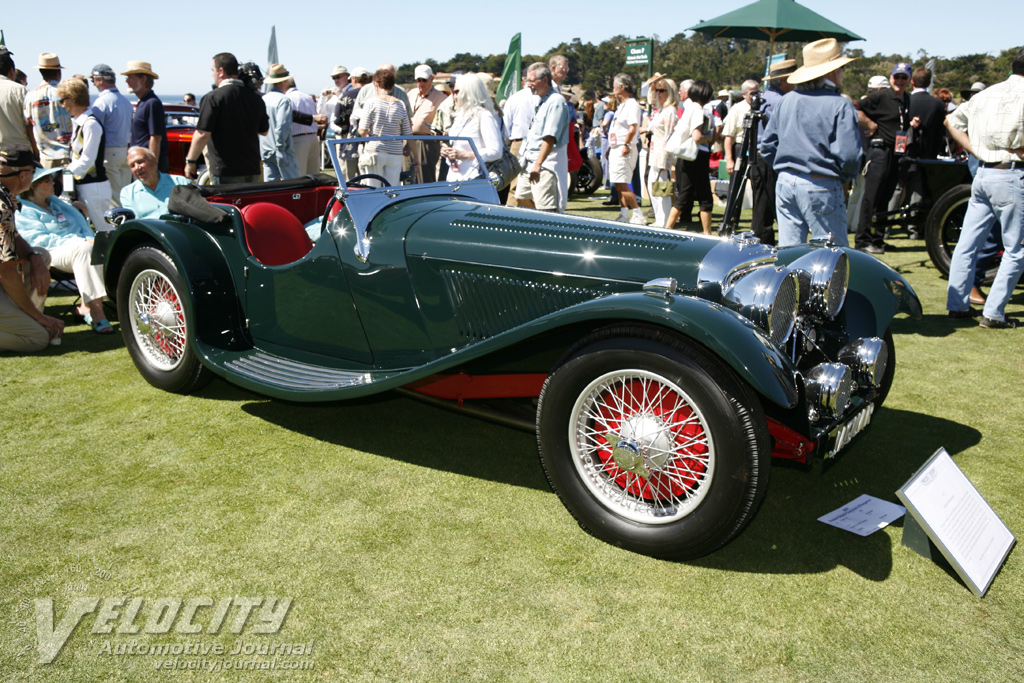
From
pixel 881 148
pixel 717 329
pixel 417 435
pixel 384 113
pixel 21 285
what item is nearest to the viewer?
pixel 717 329

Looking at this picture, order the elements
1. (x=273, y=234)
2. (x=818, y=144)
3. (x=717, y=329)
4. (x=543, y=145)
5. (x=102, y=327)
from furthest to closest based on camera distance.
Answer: (x=543, y=145)
(x=102, y=327)
(x=818, y=144)
(x=273, y=234)
(x=717, y=329)

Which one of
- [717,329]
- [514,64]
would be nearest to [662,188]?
[514,64]

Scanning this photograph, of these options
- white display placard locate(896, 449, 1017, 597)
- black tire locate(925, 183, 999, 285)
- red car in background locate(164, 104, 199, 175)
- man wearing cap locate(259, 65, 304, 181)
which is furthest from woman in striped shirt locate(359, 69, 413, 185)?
white display placard locate(896, 449, 1017, 597)

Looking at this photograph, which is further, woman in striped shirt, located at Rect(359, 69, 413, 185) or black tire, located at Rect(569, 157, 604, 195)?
black tire, located at Rect(569, 157, 604, 195)

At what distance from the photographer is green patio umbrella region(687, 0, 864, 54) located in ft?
38.1

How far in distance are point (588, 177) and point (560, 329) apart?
38.1ft

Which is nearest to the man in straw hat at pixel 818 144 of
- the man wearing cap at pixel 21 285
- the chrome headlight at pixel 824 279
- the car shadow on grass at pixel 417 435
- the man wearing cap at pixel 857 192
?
the chrome headlight at pixel 824 279

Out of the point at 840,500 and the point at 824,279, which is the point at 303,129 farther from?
the point at 840,500

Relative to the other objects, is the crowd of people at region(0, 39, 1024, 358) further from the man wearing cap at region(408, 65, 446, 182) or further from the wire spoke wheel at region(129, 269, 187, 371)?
the wire spoke wheel at region(129, 269, 187, 371)

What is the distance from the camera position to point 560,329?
10.2ft

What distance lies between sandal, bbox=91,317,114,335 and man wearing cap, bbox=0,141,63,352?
0.29 metres

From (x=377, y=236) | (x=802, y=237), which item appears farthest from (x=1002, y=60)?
(x=377, y=236)

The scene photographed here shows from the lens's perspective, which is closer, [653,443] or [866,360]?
[653,443]

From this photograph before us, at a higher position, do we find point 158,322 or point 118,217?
point 118,217
